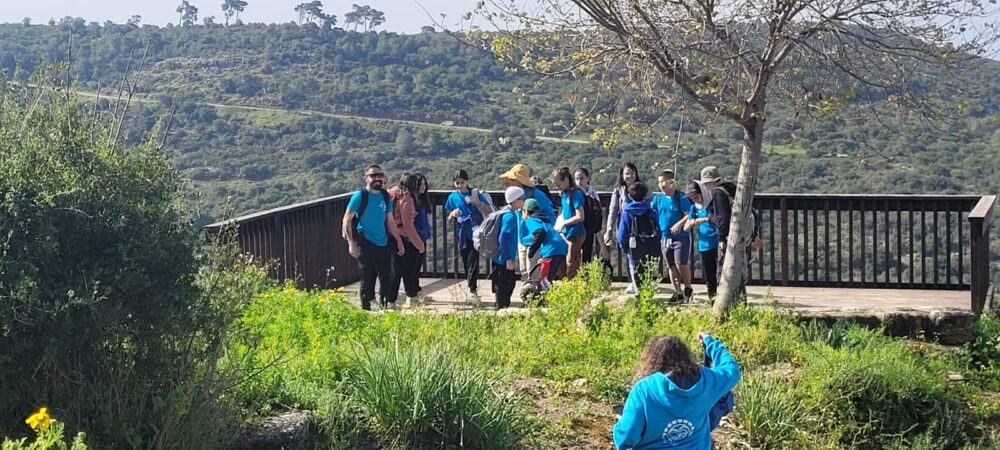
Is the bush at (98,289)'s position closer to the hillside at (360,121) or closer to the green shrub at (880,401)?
the green shrub at (880,401)

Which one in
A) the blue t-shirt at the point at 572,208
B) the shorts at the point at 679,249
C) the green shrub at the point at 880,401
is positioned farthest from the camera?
the blue t-shirt at the point at 572,208

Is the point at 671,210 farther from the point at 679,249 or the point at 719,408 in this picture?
the point at 719,408

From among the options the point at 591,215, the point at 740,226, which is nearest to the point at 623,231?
the point at 591,215

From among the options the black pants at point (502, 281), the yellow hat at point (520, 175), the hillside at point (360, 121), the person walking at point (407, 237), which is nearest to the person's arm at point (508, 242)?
the black pants at point (502, 281)

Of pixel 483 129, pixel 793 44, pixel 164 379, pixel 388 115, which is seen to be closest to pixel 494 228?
pixel 793 44

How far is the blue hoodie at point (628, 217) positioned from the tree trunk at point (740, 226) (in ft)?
9.55

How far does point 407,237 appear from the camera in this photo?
13.4 metres

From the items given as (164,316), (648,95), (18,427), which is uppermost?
(648,95)

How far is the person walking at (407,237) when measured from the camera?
1334cm

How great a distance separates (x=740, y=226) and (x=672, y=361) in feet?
15.9

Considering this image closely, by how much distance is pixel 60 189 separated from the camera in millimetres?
5391

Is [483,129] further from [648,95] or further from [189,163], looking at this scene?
[648,95]

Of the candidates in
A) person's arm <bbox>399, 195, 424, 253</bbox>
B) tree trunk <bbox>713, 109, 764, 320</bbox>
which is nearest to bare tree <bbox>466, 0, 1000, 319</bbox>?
tree trunk <bbox>713, 109, 764, 320</bbox>

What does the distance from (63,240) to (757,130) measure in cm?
639
